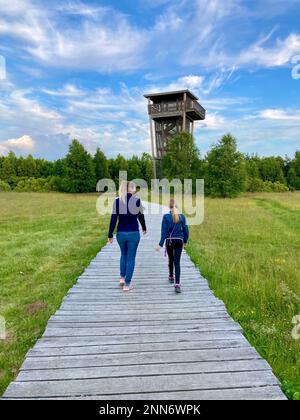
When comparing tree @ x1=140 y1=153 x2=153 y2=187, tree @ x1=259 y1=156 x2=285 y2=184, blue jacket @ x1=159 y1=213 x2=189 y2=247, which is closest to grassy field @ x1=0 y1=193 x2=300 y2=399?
blue jacket @ x1=159 y1=213 x2=189 y2=247

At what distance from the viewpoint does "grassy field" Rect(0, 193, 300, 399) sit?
5.14m

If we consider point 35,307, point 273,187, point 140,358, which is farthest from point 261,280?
point 273,187

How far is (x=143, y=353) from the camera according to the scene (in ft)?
15.0

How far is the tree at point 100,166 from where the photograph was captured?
6856cm

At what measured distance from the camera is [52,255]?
38.8 feet

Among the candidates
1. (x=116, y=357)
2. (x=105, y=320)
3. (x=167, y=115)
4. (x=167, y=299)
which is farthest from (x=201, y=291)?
(x=167, y=115)

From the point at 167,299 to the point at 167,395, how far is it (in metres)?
3.18

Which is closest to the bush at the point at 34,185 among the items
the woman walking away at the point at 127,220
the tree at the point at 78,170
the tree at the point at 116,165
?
the tree at the point at 78,170

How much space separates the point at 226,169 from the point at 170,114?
10330mm

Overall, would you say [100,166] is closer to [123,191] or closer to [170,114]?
[170,114]

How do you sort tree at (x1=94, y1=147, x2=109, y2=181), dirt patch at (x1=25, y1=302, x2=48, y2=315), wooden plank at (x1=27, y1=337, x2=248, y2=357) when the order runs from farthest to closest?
1. tree at (x1=94, y1=147, x2=109, y2=181)
2. dirt patch at (x1=25, y1=302, x2=48, y2=315)
3. wooden plank at (x1=27, y1=337, x2=248, y2=357)

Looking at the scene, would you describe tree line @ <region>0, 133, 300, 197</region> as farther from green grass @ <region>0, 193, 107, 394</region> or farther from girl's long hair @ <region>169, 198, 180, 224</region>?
girl's long hair @ <region>169, 198, 180, 224</region>

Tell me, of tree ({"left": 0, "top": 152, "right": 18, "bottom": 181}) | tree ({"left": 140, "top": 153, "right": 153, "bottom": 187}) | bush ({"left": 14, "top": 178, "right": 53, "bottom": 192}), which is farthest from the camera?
tree ({"left": 0, "top": 152, "right": 18, "bottom": 181})

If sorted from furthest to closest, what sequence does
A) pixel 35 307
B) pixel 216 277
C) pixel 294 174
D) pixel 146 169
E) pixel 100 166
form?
pixel 146 169, pixel 294 174, pixel 100 166, pixel 216 277, pixel 35 307
